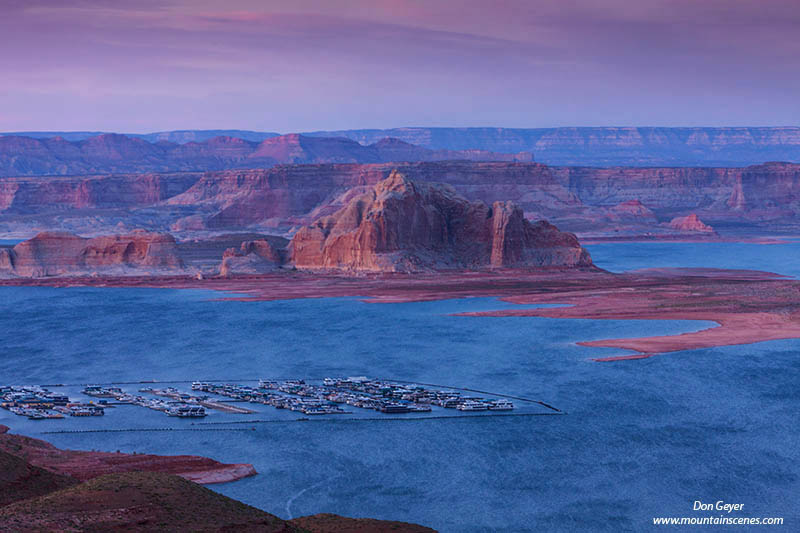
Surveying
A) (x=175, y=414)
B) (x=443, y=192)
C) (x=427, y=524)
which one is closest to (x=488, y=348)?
(x=175, y=414)

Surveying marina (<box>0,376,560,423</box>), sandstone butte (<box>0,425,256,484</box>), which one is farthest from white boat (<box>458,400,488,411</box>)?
sandstone butte (<box>0,425,256,484</box>)

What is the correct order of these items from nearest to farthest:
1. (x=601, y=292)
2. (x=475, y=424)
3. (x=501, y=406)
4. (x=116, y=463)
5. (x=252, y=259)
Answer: (x=116, y=463) → (x=475, y=424) → (x=501, y=406) → (x=601, y=292) → (x=252, y=259)

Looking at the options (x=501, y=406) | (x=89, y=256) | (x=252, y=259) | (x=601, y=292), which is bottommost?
(x=252, y=259)

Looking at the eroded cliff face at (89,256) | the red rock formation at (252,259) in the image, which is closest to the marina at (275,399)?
the red rock formation at (252,259)

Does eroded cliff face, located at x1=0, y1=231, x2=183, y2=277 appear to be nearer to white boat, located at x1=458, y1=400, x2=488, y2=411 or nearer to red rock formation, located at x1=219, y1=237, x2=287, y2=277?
red rock formation, located at x1=219, y1=237, x2=287, y2=277

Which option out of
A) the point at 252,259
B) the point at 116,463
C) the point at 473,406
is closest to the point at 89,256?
the point at 252,259

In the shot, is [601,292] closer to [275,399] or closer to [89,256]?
[275,399]

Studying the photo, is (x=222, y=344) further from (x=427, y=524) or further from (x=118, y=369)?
(x=427, y=524)
